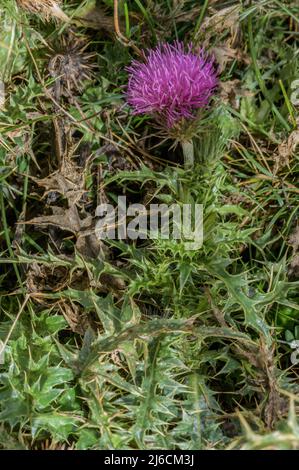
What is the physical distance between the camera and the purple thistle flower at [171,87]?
2.17 metres

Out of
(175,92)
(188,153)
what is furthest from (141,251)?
(175,92)

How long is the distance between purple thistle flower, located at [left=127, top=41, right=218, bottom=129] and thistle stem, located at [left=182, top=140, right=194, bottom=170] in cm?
10

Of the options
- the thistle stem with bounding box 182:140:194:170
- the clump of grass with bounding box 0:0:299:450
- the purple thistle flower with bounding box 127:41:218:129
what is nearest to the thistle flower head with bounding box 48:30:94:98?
the clump of grass with bounding box 0:0:299:450

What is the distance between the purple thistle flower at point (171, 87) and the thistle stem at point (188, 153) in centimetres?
10

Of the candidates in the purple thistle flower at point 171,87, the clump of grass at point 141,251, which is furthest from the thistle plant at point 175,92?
the clump of grass at point 141,251

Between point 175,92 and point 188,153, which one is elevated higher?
point 175,92

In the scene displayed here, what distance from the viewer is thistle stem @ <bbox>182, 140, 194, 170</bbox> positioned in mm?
2252

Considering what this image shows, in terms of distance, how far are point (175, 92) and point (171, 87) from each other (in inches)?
0.9

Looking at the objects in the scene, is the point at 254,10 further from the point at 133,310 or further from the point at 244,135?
the point at 133,310

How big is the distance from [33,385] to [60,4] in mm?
1342

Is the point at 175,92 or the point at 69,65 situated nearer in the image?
the point at 175,92

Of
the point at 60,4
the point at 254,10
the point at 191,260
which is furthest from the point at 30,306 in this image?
the point at 254,10

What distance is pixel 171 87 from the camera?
219cm

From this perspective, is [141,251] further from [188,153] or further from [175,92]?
[175,92]
